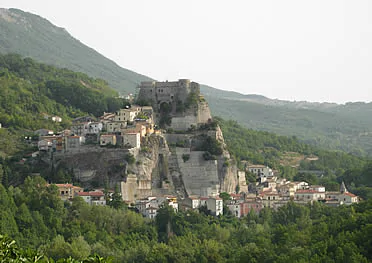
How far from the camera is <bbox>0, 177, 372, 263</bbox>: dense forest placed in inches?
2361

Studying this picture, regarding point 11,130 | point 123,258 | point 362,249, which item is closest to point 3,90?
point 11,130

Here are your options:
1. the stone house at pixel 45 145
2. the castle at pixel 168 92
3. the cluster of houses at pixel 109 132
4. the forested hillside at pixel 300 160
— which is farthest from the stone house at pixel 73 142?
the forested hillside at pixel 300 160

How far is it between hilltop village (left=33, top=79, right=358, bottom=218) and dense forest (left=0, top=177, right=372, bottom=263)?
2173 mm

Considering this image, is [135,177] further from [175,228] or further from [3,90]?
[3,90]

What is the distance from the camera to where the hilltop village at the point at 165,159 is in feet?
246

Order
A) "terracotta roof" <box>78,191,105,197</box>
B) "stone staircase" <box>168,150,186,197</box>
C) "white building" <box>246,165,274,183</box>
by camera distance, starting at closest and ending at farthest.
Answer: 1. "terracotta roof" <box>78,191,105,197</box>
2. "stone staircase" <box>168,150,186,197</box>
3. "white building" <box>246,165,274,183</box>

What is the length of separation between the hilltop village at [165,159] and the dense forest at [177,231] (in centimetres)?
217

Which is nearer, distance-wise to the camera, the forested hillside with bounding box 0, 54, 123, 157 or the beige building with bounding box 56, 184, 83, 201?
the beige building with bounding box 56, 184, 83, 201

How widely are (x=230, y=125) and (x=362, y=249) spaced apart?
275ft

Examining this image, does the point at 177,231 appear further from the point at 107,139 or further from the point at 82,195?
the point at 107,139

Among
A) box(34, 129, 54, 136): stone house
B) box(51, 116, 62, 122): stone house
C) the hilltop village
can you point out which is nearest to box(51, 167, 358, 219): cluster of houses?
the hilltop village

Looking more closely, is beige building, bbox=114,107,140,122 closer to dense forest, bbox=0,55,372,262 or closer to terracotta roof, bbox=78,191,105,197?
dense forest, bbox=0,55,372,262

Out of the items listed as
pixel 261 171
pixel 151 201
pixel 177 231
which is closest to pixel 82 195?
pixel 151 201

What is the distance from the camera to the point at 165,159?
78.4m
